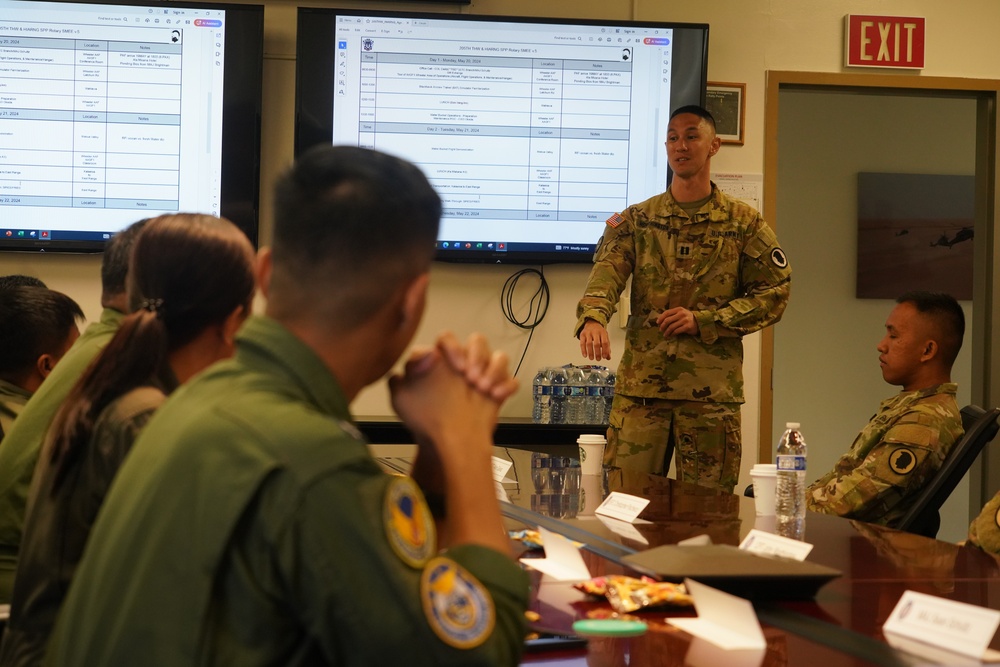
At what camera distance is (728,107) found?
452cm

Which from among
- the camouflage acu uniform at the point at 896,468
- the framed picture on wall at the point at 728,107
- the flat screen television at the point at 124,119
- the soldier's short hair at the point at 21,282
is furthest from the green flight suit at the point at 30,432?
the framed picture on wall at the point at 728,107

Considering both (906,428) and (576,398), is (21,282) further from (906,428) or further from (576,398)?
(906,428)

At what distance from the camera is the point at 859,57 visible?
4566 millimetres

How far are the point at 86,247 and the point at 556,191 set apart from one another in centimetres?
187

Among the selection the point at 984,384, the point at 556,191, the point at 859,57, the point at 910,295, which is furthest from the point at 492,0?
the point at 984,384

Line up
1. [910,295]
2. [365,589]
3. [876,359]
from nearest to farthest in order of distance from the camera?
[365,589] → [910,295] → [876,359]

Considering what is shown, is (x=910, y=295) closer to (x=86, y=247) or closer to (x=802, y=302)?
(x=86, y=247)

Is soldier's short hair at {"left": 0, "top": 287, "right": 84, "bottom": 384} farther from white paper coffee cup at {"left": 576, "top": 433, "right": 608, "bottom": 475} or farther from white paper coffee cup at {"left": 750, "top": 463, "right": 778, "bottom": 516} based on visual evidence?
white paper coffee cup at {"left": 750, "top": 463, "right": 778, "bottom": 516}

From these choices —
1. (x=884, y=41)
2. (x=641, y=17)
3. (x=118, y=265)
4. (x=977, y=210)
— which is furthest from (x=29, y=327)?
(x=977, y=210)

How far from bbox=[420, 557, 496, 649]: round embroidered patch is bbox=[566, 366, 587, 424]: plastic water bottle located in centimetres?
345

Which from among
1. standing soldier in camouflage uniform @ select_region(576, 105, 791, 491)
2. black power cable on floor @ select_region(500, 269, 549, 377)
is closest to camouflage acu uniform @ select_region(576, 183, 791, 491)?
standing soldier in camouflage uniform @ select_region(576, 105, 791, 491)

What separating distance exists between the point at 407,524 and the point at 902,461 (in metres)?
1.91

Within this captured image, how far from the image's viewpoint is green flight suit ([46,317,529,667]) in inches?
29.2

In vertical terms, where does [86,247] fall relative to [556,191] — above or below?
below
